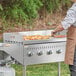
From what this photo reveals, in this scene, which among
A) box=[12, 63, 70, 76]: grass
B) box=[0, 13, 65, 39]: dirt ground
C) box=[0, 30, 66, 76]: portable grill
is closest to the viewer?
box=[0, 30, 66, 76]: portable grill

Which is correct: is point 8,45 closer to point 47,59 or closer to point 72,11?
point 47,59

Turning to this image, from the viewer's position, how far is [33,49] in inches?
218

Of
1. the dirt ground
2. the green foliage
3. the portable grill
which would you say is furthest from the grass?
the green foliage

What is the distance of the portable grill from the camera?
5.43m

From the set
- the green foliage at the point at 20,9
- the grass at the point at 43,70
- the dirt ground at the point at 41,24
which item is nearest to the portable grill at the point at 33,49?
the grass at the point at 43,70

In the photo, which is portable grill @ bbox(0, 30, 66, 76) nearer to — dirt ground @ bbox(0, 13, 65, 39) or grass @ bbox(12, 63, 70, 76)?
grass @ bbox(12, 63, 70, 76)

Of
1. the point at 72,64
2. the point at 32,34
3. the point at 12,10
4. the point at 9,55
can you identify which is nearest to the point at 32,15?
the point at 12,10

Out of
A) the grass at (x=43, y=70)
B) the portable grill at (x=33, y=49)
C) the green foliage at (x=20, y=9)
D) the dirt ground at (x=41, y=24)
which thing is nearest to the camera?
the portable grill at (x=33, y=49)

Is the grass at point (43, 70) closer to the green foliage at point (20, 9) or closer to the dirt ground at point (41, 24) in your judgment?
the dirt ground at point (41, 24)

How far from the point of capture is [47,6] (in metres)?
11.6

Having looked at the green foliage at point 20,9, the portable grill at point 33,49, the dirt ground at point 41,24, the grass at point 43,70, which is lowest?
the grass at point 43,70

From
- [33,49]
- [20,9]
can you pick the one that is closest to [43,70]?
[33,49]

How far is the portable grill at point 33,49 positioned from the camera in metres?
5.43

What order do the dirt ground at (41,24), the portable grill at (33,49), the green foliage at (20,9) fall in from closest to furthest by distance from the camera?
the portable grill at (33,49) < the dirt ground at (41,24) < the green foliage at (20,9)
